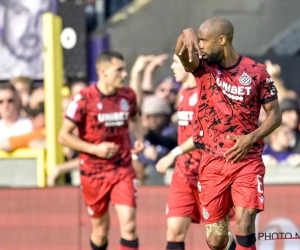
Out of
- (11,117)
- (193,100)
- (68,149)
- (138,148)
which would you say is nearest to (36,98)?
(11,117)

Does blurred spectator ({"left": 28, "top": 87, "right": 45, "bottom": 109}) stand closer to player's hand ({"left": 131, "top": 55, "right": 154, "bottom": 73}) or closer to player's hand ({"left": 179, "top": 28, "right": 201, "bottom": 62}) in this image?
player's hand ({"left": 131, "top": 55, "right": 154, "bottom": 73})

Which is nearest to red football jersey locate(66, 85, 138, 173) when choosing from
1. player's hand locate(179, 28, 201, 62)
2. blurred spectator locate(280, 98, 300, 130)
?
blurred spectator locate(280, 98, 300, 130)

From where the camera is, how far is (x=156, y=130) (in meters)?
11.3

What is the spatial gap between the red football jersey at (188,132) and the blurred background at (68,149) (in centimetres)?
86

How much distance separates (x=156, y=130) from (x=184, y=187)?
1909 mm

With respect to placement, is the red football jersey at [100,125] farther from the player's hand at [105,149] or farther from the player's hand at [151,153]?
the player's hand at [151,153]

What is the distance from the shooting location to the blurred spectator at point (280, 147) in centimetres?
1098

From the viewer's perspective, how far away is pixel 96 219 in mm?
10422

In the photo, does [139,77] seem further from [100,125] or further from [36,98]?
[100,125]

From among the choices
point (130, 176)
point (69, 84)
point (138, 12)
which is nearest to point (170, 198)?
point (130, 176)

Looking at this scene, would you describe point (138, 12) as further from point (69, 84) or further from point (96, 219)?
point (96, 219)

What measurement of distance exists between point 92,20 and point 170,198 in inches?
180

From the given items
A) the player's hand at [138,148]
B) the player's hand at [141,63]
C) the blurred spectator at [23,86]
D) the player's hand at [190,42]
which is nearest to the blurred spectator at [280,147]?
the player's hand at [138,148]

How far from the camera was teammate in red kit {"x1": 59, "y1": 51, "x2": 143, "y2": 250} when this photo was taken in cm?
1004
